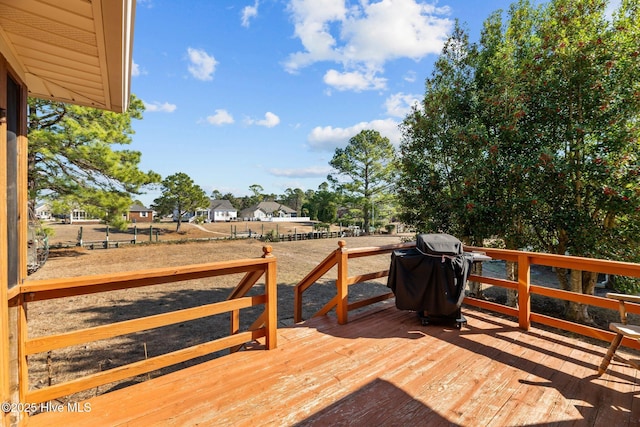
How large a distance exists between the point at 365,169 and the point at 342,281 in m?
20.7

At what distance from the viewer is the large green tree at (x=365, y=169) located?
74.1 feet

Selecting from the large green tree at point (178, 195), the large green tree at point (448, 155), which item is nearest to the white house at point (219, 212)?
the large green tree at point (178, 195)

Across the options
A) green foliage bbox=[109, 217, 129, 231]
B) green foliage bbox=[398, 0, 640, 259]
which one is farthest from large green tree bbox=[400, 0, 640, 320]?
green foliage bbox=[109, 217, 129, 231]

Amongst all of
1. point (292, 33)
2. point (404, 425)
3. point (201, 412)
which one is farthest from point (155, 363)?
point (292, 33)

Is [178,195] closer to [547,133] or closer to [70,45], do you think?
[70,45]

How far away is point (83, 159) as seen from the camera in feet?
36.3

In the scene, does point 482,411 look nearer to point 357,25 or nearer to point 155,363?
point 155,363

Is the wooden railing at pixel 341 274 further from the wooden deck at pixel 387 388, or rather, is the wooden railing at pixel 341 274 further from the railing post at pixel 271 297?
the railing post at pixel 271 297

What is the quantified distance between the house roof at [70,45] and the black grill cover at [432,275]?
314 centimetres

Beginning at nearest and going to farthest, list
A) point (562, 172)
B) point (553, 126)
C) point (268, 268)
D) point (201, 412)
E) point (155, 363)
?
1. point (201, 412)
2. point (155, 363)
3. point (268, 268)
4. point (562, 172)
5. point (553, 126)

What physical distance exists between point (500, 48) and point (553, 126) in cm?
200

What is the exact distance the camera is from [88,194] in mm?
11672

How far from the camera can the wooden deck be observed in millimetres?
1836

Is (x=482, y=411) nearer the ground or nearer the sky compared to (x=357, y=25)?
nearer the ground
